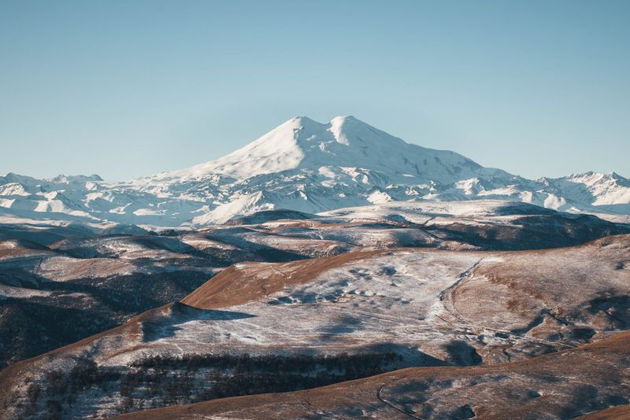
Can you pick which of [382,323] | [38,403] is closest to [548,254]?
[382,323]

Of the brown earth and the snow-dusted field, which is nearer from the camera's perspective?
the brown earth

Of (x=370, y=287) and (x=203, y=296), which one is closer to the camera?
(x=370, y=287)

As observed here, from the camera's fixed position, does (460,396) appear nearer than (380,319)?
Yes

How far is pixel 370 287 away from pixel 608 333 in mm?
45548

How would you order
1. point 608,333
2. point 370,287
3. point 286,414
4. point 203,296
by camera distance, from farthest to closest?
point 203,296 → point 370,287 → point 608,333 → point 286,414

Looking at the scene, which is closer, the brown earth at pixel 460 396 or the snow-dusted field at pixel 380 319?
the brown earth at pixel 460 396

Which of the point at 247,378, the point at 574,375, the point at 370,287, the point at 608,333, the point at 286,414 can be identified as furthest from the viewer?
the point at 370,287

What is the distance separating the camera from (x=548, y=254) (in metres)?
152

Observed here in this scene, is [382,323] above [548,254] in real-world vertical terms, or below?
below

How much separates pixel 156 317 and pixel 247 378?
94.1 feet

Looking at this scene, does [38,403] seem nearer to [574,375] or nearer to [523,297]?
[574,375]

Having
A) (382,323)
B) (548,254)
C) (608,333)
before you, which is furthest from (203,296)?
(608,333)

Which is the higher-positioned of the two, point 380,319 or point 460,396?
point 380,319

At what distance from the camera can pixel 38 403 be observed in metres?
93.7
